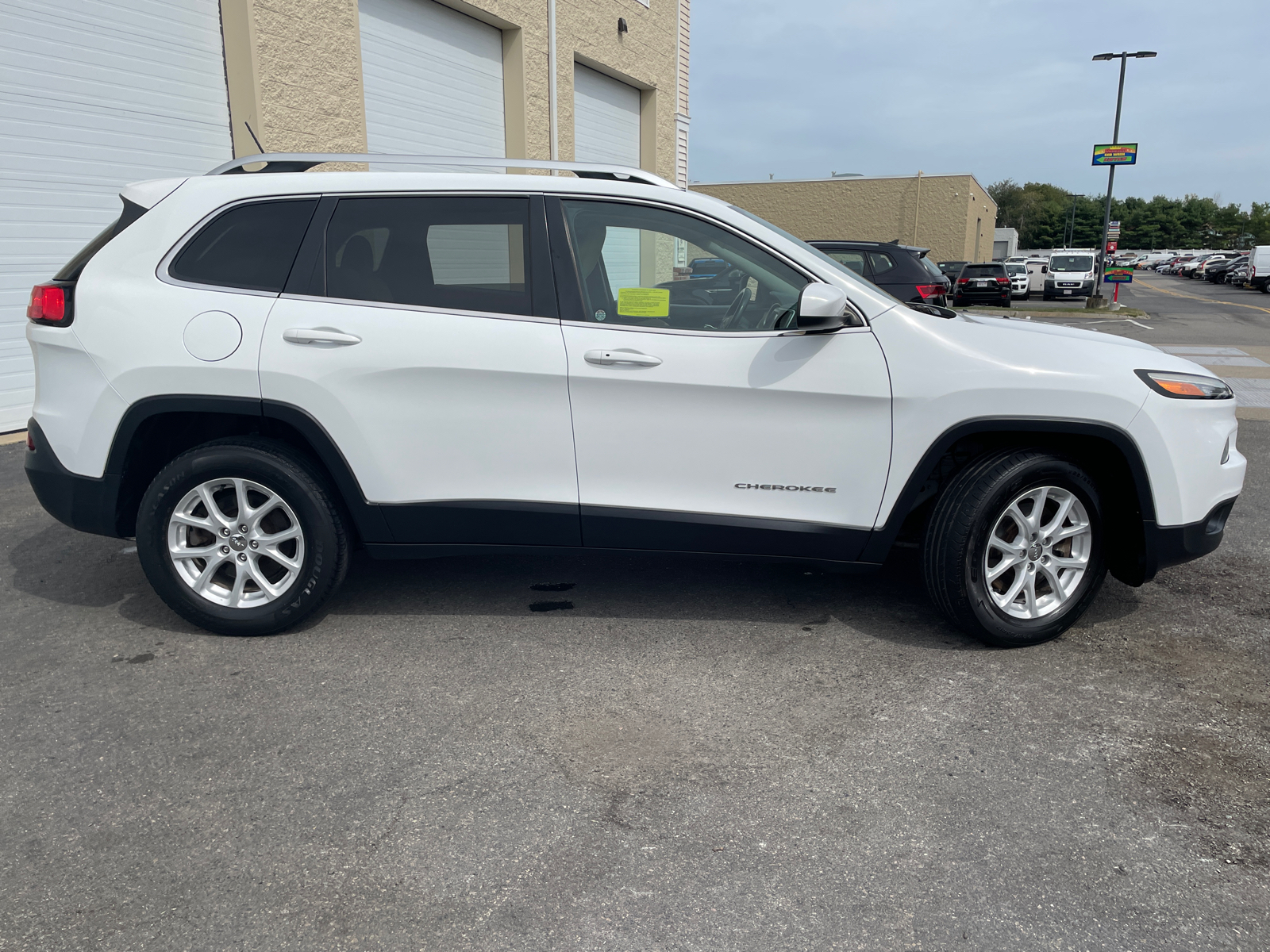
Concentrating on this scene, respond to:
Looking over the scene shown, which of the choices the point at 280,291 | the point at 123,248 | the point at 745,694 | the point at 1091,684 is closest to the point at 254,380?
the point at 280,291

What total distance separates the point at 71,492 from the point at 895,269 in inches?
423

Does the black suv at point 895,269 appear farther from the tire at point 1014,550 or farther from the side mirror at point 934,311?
the tire at point 1014,550

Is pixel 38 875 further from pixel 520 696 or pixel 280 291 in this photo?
pixel 280 291

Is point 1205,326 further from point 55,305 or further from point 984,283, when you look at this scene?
point 55,305

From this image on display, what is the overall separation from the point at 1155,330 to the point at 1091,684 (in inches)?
811

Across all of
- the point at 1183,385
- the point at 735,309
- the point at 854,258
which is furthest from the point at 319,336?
the point at 854,258

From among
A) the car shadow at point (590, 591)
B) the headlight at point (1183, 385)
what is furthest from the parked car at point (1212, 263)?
the car shadow at point (590, 591)

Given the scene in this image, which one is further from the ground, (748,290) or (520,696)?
(748,290)

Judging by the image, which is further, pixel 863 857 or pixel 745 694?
pixel 745 694

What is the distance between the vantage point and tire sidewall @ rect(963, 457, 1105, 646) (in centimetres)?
355

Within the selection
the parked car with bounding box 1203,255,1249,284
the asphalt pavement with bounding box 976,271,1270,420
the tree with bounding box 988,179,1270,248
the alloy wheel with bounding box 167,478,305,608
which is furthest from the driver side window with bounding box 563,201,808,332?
the tree with bounding box 988,179,1270,248

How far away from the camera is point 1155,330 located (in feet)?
69.0

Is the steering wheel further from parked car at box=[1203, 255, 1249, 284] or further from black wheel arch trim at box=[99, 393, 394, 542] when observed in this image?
parked car at box=[1203, 255, 1249, 284]

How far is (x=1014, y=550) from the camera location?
11.9 feet
